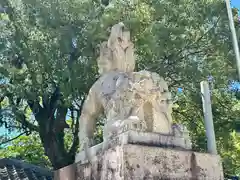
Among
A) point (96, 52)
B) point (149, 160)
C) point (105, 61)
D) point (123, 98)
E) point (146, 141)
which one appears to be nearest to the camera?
point (149, 160)

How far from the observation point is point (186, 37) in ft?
35.8

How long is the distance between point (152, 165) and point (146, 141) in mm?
261

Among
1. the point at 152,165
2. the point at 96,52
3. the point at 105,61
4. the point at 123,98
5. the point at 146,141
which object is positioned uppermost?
the point at 96,52

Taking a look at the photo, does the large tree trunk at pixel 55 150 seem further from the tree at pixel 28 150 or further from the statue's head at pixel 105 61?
the statue's head at pixel 105 61

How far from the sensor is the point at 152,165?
451 cm

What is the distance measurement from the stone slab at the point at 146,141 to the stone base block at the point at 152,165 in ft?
0.27

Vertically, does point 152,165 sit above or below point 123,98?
below

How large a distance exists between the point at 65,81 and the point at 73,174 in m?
4.98

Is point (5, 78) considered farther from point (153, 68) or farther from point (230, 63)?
point (230, 63)

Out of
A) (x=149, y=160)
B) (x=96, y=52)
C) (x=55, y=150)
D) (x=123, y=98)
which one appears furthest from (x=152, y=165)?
(x=55, y=150)

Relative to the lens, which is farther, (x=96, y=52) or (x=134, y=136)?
(x=96, y=52)

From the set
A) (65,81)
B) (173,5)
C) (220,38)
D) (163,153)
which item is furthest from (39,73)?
(163,153)

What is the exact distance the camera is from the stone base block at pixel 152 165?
4.39m

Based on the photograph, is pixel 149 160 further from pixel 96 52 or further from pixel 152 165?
pixel 96 52
